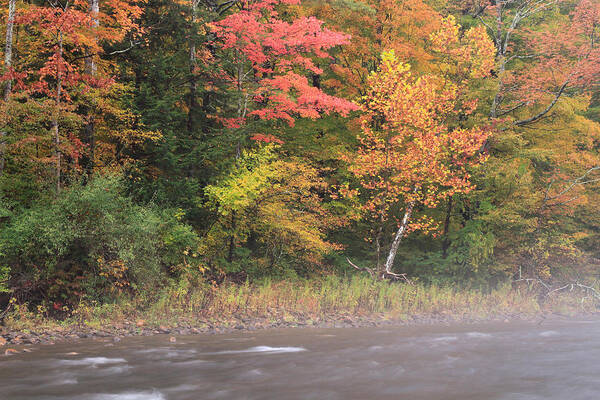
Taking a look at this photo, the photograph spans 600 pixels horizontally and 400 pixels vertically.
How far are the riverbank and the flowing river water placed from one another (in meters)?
0.97

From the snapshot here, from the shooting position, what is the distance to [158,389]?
7.51 m

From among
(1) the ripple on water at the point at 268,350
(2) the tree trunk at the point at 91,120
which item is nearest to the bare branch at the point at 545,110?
(1) the ripple on water at the point at 268,350

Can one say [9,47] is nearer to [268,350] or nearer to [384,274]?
[268,350]

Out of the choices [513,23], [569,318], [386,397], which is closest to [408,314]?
[569,318]

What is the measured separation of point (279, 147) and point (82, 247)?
28.5 feet

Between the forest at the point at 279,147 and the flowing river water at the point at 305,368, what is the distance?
327cm

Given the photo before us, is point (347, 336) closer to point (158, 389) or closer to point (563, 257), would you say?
point (158, 389)

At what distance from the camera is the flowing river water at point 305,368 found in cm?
751

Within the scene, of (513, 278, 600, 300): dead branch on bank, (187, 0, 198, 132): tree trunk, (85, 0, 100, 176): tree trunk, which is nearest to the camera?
(85, 0, 100, 176): tree trunk

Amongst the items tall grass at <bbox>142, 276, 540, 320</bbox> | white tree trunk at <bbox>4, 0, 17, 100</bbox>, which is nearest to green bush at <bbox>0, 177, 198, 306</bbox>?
tall grass at <bbox>142, 276, 540, 320</bbox>

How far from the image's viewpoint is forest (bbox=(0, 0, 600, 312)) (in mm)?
12727

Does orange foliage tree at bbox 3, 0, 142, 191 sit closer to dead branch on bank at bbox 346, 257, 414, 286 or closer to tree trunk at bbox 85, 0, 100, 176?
tree trunk at bbox 85, 0, 100, 176

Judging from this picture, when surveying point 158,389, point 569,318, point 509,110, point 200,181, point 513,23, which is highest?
point 513,23

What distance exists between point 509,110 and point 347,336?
43.6ft
